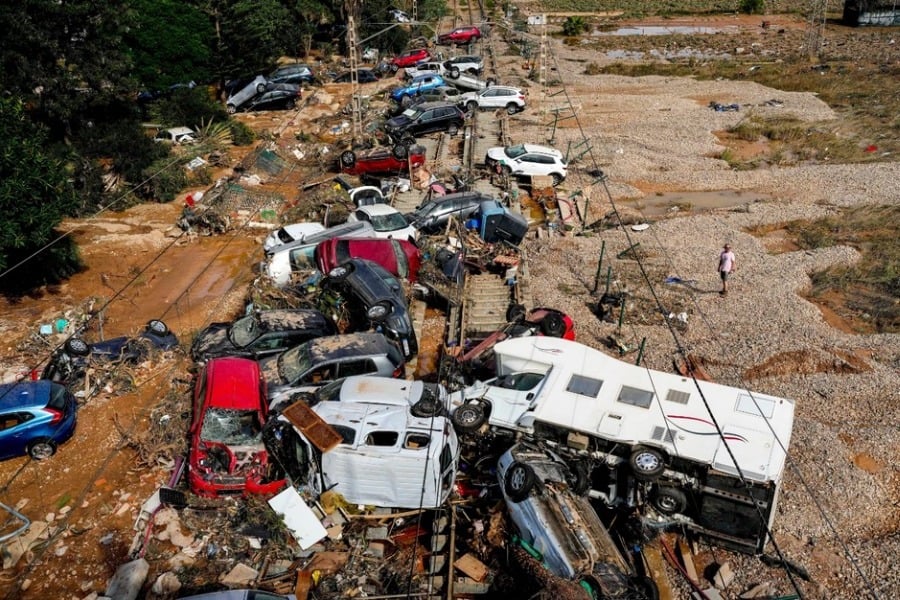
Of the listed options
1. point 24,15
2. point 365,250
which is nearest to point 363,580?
point 365,250

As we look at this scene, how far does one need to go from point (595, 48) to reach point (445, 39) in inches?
529

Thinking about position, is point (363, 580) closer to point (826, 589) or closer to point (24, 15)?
point (826, 589)

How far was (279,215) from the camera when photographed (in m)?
24.8

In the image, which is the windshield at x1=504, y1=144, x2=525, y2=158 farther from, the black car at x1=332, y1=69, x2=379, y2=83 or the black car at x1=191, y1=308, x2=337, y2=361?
the black car at x1=332, y1=69, x2=379, y2=83

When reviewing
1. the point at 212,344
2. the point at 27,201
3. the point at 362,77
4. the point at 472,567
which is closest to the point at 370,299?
the point at 212,344

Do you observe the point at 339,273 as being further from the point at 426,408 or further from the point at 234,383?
the point at 426,408

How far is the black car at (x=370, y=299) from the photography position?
15.5m

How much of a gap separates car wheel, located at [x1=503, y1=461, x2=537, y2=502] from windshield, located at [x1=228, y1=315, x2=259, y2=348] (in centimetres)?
675

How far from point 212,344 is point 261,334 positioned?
3.68 ft

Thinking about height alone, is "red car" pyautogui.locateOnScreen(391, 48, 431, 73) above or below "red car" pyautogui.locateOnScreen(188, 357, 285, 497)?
above

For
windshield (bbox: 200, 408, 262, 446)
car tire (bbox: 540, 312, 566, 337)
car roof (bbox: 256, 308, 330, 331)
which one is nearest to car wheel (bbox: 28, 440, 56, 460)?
windshield (bbox: 200, 408, 262, 446)

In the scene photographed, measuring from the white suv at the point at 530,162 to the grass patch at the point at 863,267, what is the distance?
838 centimetres

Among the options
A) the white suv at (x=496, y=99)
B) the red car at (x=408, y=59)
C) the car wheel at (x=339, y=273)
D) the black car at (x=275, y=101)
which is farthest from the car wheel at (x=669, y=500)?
the red car at (x=408, y=59)

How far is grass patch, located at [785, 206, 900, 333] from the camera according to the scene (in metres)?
18.8
